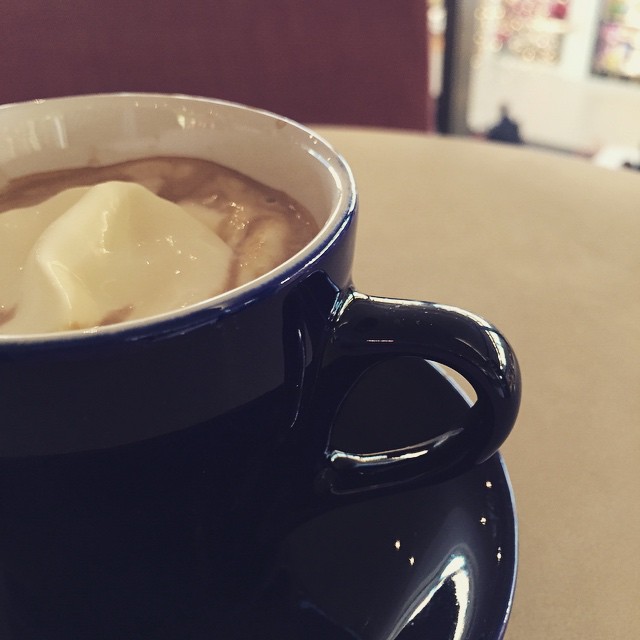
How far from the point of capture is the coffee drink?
0.38m

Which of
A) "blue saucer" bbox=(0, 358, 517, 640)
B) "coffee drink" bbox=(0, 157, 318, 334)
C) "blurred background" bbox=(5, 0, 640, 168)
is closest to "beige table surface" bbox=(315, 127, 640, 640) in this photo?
"blue saucer" bbox=(0, 358, 517, 640)

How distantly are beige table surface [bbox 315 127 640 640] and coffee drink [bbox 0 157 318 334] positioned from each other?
6.7 inches

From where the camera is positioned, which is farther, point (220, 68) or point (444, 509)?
point (220, 68)

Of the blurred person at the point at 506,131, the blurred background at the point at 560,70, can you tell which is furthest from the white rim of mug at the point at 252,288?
the blurred background at the point at 560,70

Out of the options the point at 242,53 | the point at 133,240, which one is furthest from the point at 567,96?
the point at 133,240

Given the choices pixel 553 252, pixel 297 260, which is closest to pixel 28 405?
pixel 297 260

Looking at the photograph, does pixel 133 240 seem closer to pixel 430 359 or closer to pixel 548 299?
pixel 430 359

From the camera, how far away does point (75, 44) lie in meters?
1.16

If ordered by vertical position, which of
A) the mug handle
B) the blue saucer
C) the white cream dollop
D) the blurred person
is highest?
the white cream dollop

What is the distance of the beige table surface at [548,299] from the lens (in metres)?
0.43

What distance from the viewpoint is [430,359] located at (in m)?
0.35

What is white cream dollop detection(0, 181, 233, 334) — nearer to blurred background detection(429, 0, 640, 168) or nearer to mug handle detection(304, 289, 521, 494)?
mug handle detection(304, 289, 521, 494)

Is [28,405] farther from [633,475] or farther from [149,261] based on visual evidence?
[633,475]

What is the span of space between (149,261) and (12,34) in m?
0.91
